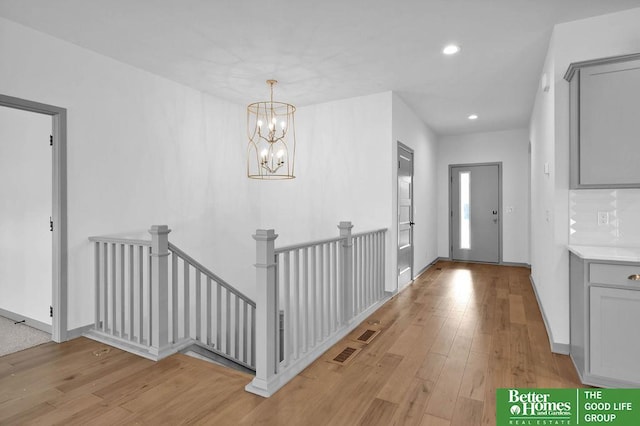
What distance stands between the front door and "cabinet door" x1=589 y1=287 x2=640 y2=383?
198 inches

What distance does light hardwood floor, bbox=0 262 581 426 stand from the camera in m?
2.05

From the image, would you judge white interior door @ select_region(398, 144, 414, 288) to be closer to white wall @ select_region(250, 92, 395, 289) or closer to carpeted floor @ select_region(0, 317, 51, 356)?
white wall @ select_region(250, 92, 395, 289)

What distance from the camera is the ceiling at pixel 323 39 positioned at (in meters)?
2.62

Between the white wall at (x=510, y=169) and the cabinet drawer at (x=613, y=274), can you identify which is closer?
the cabinet drawer at (x=613, y=274)

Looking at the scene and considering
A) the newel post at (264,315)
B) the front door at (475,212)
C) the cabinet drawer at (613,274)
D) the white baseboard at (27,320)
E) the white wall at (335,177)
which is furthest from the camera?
the front door at (475,212)

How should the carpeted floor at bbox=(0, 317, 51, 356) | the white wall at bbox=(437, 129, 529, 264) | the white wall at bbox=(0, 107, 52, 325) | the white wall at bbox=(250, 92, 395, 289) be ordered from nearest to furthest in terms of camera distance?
1. the carpeted floor at bbox=(0, 317, 51, 356)
2. the white wall at bbox=(0, 107, 52, 325)
3. the white wall at bbox=(250, 92, 395, 289)
4. the white wall at bbox=(437, 129, 529, 264)

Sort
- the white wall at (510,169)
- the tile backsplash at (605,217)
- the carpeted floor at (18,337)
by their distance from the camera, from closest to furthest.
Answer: the tile backsplash at (605,217) → the carpeted floor at (18,337) → the white wall at (510,169)

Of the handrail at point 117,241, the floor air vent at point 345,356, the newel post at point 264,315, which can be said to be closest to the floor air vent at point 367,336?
the floor air vent at point 345,356

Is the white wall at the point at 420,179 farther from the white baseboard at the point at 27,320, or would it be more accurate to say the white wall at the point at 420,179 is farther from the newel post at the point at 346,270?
the white baseboard at the point at 27,320

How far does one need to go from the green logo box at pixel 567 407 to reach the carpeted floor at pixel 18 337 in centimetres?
375

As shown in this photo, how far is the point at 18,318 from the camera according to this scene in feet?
12.2

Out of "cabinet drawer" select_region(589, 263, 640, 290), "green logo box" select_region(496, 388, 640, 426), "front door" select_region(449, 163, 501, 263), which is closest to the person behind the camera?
"green logo box" select_region(496, 388, 640, 426)

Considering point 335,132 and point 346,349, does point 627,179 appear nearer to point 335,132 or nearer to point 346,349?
point 346,349

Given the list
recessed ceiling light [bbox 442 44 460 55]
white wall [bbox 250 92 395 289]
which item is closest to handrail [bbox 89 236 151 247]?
white wall [bbox 250 92 395 289]
